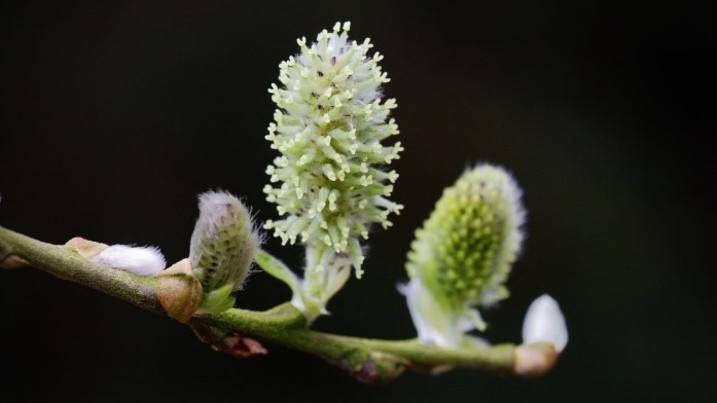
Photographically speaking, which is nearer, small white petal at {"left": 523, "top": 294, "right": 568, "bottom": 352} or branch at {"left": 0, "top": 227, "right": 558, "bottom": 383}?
branch at {"left": 0, "top": 227, "right": 558, "bottom": 383}

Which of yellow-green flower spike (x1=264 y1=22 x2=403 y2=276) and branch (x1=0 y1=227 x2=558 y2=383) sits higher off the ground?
yellow-green flower spike (x1=264 y1=22 x2=403 y2=276)

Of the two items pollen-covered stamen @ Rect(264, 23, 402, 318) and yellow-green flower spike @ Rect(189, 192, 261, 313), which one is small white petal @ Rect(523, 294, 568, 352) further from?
yellow-green flower spike @ Rect(189, 192, 261, 313)

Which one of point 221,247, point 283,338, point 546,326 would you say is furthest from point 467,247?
point 221,247

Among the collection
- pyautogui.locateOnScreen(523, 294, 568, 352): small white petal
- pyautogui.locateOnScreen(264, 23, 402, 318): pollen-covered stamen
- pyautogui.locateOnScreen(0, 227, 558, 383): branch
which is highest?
pyautogui.locateOnScreen(264, 23, 402, 318): pollen-covered stamen

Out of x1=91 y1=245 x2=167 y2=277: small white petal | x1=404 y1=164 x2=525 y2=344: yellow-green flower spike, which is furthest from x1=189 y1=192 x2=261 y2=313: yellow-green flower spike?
x1=404 y1=164 x2=525 y2=344: yellow-green flower spike

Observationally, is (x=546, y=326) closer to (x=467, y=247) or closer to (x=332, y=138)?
(x=467, y=247)
